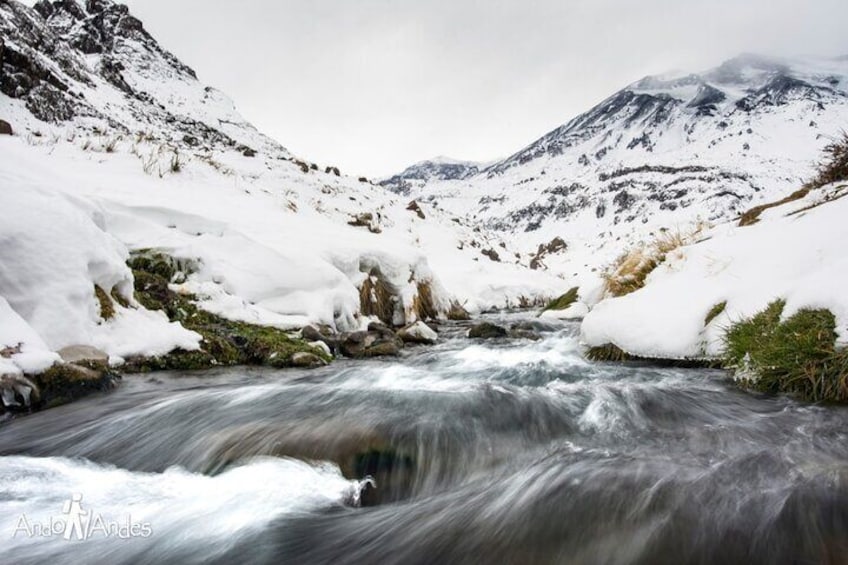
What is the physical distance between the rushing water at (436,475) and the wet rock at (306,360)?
1.64 m

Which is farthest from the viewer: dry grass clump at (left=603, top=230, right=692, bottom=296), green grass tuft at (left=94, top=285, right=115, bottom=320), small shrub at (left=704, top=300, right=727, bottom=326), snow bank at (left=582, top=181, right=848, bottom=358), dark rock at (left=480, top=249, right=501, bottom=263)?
dark rock at (left=480, top=249, right=501, bottom=263)

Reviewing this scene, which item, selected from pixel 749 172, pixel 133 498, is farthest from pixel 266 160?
pixel 749 172

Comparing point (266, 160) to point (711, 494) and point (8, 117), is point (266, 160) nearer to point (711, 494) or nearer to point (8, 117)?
point (8, 117)

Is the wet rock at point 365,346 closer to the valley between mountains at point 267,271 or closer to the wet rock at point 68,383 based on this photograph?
the valley between mountains at point 267,271

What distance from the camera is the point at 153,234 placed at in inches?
353

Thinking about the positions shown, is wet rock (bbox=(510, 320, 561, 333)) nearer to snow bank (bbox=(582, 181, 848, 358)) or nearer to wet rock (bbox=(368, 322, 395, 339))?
wet rock (bbox=(368, 322, 395, 339))

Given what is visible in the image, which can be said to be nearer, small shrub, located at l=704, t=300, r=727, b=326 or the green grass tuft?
small shrub, located at l=704, t=300, r=727, b=326

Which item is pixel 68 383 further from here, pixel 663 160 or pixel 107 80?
pixel 663 160

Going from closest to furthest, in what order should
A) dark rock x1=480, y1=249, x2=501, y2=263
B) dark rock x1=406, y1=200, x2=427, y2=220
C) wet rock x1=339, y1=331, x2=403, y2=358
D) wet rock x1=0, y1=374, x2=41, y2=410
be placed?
wet rock x1=0, y1=374, x2=41, y2=410, wet rock x1=339, y1=331, x2=403, y2=358, dark rock x1=480, y1=249, x2=501, y2=263, dark rock x1=406, y1=200, x2=427, y2=220

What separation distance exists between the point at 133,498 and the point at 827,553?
3711 mm

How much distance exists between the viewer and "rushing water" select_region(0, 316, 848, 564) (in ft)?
7.61

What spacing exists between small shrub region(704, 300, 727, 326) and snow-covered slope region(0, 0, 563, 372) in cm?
617

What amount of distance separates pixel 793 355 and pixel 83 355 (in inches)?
265

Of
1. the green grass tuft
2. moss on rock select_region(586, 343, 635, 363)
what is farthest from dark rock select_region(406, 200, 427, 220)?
the green grass tuft
